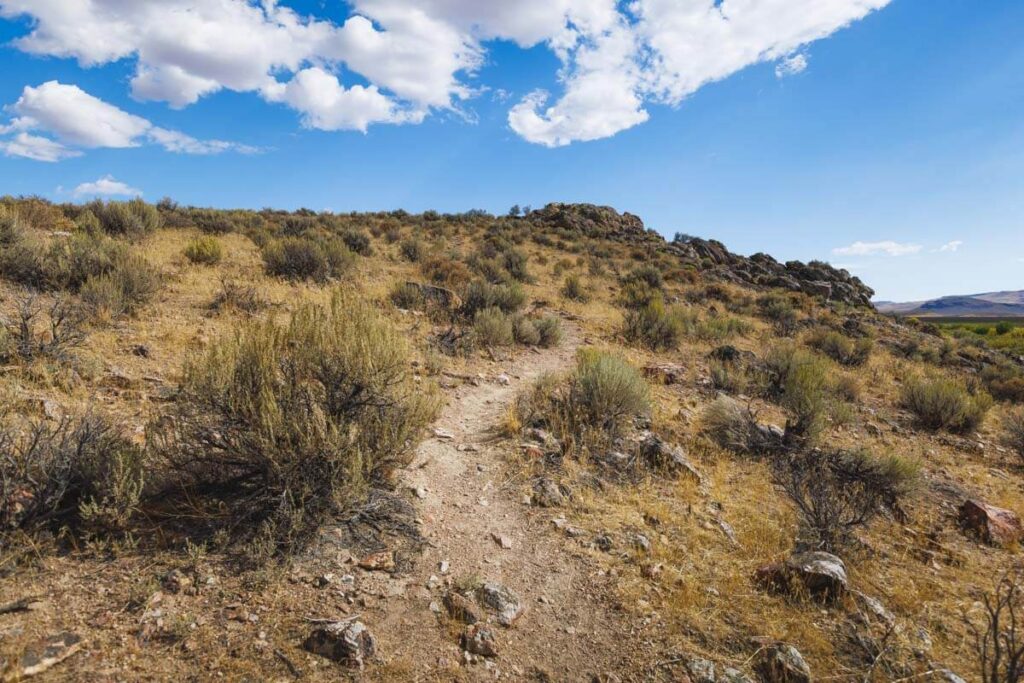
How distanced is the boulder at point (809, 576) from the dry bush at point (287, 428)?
9.94 feet

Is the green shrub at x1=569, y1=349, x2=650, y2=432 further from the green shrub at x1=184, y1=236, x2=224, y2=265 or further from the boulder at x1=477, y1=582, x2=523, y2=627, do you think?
the green shrub at x1=184, y1=236, x2=224, y2=265

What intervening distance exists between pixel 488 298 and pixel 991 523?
28.2 feet

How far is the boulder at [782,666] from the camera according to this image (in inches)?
106

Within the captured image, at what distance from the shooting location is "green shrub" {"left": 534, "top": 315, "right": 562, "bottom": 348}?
10211mm

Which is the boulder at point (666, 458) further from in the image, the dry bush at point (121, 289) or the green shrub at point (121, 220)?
the green shrub at point (121, 220)

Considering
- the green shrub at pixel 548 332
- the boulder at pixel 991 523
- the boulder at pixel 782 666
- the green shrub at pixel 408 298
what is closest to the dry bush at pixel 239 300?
the green shrub at pixel 408 298

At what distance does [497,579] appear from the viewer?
11.2 ft

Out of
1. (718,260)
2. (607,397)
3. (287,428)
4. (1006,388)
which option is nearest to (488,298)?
(607,397)

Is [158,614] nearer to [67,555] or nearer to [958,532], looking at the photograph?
[67,555]

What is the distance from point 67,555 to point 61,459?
68cm

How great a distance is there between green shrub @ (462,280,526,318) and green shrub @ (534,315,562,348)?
1.07 meters

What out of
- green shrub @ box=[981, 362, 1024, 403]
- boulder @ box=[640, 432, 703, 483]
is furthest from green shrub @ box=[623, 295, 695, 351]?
green shrub @ box=[981, 362, 1024, 403]

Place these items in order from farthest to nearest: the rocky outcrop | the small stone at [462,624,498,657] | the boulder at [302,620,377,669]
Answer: the rocky outcrop
the small stone at [462,624,498,657]
the boulder at [302,620,377,669]

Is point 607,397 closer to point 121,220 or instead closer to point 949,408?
point 949,408
